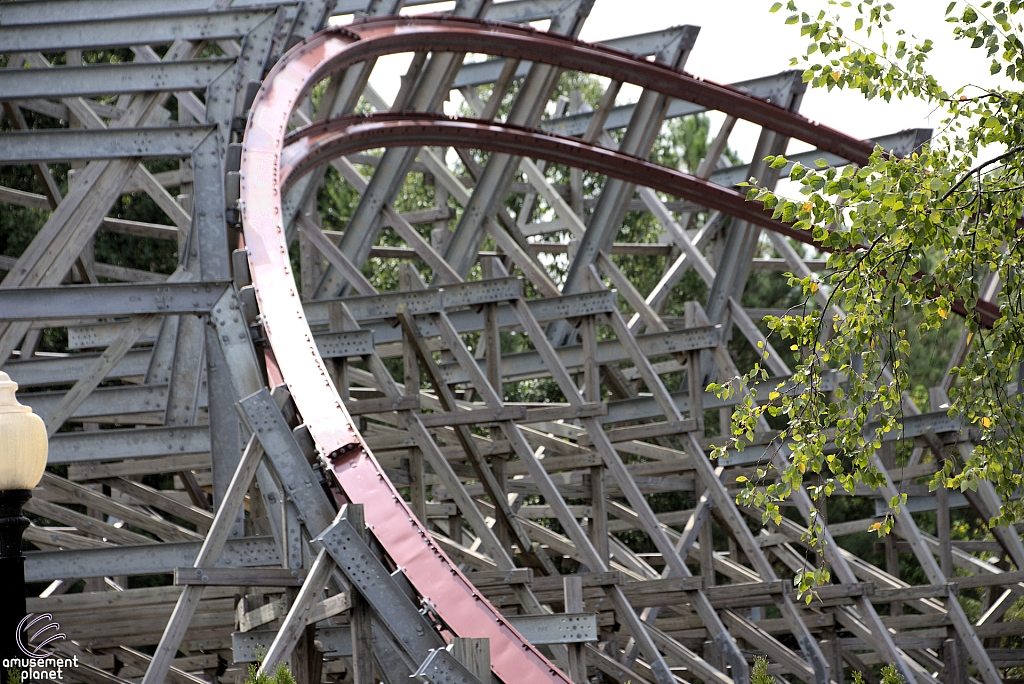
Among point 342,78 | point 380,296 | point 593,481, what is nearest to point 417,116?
point 342,78

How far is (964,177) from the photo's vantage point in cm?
591

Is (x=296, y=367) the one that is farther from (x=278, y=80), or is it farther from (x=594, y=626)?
(x=278, y=80)

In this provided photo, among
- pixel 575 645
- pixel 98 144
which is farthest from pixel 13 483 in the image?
pixel 575 645

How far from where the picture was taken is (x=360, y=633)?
21.1ft

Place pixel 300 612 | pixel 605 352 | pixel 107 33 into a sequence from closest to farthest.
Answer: pixel 300 612
pixel 107 33
pixel 605 352

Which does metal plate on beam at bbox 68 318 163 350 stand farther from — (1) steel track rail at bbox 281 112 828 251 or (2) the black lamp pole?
(2) the black lamp pole

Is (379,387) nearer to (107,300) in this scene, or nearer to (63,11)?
(63,11)

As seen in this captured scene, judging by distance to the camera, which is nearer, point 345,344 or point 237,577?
point 237,577

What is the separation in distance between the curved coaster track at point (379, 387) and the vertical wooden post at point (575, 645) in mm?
20

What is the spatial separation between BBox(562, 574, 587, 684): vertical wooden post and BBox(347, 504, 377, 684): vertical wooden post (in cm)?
196

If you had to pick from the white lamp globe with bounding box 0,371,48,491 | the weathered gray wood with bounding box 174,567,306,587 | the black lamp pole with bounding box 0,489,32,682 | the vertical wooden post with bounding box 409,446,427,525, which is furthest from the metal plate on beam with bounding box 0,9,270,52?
the black lamp pole with bounding box 0,489,32,682

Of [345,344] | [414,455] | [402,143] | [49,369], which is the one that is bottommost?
[414,455]

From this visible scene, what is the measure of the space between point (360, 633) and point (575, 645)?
2.20 m

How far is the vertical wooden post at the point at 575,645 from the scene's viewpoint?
814cm
